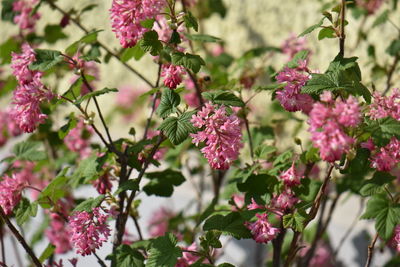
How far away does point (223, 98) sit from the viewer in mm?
1157

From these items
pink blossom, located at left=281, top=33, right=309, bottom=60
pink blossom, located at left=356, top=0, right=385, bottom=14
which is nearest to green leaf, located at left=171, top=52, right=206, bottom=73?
pink blossom, located at left=281, top=33, right=309, bottom=60

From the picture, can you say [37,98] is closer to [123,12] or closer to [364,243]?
[123,12]

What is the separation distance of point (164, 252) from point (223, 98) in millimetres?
350

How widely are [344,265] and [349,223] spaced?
0.65 feet

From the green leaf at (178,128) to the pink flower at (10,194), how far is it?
1.57 feet

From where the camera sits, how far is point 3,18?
5.91 feet

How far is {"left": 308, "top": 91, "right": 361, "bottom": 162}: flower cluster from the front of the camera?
880mm

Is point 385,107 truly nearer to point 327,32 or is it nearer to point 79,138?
point 327,32

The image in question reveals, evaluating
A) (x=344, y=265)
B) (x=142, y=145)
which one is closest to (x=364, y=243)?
(x=344, y=265)

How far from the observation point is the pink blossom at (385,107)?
1.06m

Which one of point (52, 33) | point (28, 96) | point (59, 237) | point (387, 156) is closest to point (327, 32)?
point (387, 156)

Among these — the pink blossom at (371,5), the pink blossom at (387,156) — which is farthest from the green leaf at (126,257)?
the pink blossom at (371,5)

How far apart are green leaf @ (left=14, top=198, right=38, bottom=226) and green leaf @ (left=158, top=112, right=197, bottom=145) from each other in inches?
18.0

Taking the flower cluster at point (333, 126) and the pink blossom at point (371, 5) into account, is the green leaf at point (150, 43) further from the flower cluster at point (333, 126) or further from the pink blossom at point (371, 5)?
the pink blossom at point (371, 5)
